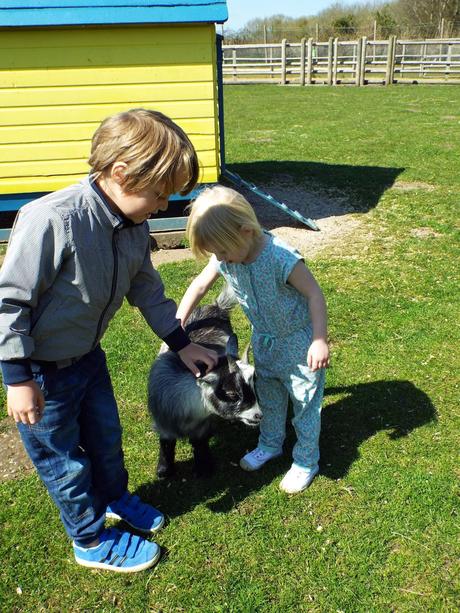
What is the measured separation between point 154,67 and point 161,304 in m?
4.58

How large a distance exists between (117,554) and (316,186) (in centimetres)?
781

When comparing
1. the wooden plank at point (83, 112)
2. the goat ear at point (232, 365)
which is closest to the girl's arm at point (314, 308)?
the goat ear at point (232, 365)

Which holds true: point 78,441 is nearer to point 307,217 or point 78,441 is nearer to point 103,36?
point 103,36

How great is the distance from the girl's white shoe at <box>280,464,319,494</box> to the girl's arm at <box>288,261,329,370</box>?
800 millimetres

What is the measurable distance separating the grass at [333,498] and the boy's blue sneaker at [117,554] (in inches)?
2.2

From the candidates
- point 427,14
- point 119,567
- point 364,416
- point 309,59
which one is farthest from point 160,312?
point 427,14

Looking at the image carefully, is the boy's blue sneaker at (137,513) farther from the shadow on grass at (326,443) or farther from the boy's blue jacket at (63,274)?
the boy's blue jacket at (63,274)

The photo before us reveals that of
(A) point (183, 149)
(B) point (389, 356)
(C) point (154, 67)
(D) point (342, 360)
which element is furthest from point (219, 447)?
(C) point (154, 67)

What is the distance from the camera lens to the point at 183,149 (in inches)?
79.4

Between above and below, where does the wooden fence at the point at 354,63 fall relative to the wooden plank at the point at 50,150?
above

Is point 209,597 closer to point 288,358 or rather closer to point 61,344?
point 288,358

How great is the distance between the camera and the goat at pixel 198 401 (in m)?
2.93

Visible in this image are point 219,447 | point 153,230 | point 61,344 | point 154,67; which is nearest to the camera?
point 61,344

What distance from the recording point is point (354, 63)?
98.2 ft
